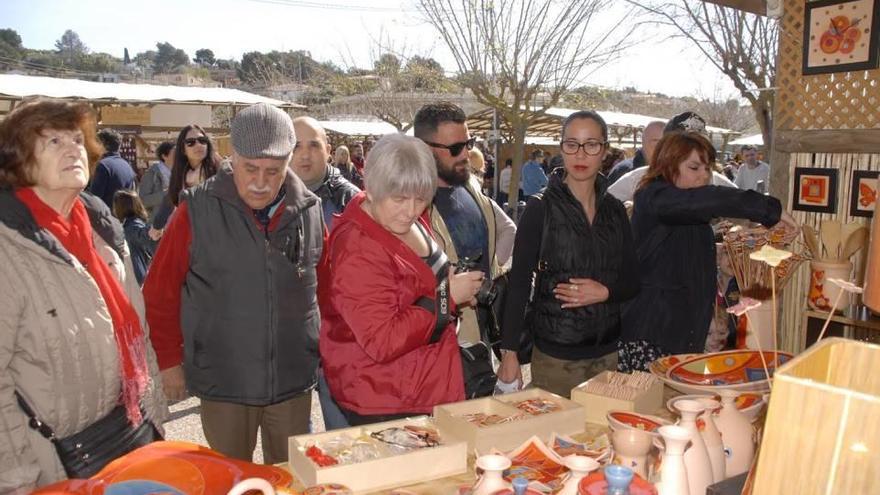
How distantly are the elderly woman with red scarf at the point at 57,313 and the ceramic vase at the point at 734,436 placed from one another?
156 cm

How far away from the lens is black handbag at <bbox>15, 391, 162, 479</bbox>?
5.69 feet

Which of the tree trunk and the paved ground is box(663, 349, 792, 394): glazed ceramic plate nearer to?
the paved ground

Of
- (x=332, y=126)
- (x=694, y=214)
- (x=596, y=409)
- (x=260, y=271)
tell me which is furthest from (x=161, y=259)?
(x=332, y=126)

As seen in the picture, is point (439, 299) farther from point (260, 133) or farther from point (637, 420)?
point (260, 133)

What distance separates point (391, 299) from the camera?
1874 mm

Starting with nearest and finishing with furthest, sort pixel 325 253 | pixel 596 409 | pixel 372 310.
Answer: pixel 372 310 < pixel 596 409 < pixel 325 253

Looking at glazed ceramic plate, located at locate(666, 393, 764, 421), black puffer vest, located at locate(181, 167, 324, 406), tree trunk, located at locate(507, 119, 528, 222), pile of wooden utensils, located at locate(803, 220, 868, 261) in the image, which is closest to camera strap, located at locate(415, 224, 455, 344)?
black puffer vest, located at locate(181, 167, 324, 406)

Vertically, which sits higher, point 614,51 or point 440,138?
point 614,51

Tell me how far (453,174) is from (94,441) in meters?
1.55

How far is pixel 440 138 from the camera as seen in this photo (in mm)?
2707

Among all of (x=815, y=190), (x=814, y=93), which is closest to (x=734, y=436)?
(x=815, y=190)

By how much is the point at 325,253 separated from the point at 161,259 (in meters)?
0.57

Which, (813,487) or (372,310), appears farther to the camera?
(372,310)

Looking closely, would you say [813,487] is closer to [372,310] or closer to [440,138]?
[372,310]
